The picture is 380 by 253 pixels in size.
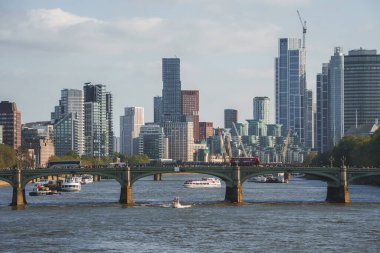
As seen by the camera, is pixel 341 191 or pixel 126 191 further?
pixel 341 191

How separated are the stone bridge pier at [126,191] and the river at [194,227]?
189 centimetres

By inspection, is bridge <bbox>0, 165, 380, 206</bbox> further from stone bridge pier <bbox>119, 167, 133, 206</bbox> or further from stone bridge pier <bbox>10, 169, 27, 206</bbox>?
stone bridge pier <bbox>10, 169, 27, 206</bbox>

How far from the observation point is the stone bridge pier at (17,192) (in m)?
169

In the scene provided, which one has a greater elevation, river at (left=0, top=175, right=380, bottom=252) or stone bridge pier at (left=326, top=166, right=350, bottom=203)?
stone bridge pier at (left=326, top=166, right=350, bottom=203)

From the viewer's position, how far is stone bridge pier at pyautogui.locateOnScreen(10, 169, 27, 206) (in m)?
169

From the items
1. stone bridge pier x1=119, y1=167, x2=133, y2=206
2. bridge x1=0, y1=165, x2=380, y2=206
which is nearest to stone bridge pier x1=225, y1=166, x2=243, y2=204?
bridge x1=0, y1=165, x2=380, y2=206

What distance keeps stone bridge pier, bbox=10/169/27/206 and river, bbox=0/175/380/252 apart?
2.50 meters

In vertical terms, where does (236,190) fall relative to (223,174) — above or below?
below

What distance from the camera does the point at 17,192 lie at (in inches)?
6703

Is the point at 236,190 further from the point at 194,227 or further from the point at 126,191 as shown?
the point at 194,227

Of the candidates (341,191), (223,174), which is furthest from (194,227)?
(341,191)

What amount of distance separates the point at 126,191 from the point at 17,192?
17876 millimetres

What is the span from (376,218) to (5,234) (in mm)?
50751

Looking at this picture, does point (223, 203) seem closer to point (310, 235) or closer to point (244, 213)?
point (244, 213)
